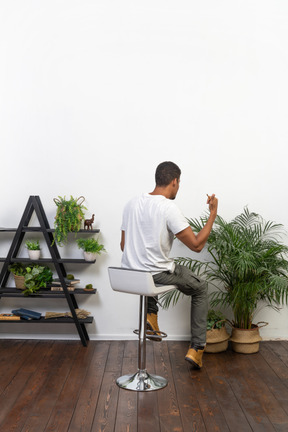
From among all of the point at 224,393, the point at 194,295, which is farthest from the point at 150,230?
the point at 224,393

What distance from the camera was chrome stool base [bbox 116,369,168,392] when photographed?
3.24 meters

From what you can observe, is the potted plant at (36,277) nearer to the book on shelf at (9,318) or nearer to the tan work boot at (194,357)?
the book on shelf at (9,318)

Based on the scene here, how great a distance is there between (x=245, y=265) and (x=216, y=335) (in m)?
0.69

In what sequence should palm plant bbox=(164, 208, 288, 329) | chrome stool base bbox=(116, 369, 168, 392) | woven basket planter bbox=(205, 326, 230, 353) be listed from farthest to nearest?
woven basket planter bbox=(205, 326, 230, 353) → palm plant bbox=(164, 208, 288, 329) → chrome stool base bbox=(116, 369, 168, 392)

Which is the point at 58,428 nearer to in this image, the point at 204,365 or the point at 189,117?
the point at 204,365

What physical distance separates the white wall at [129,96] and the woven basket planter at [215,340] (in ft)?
3.13

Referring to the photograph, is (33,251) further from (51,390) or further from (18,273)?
(51,390)

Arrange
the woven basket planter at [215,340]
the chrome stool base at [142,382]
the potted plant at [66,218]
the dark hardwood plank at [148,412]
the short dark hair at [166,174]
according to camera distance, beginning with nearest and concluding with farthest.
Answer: the dark hardwood plank at [148,412] → the chrome stool base at [142,382] → the short dark hair at [166,174] → the woven basket planter at [215,340] → the potted plant at [66,218]

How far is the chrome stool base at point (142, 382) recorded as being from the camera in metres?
3.24

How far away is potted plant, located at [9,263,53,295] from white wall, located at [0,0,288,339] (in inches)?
10.5

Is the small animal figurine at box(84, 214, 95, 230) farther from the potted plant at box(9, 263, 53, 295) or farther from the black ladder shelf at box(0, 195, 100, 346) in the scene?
the potted plant at box(9, 263, 53, 295)

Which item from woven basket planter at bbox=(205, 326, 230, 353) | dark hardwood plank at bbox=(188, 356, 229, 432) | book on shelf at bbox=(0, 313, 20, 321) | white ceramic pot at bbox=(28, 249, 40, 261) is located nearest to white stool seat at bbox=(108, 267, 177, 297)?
dark hardwood plank at bbox=(188, 356, 229, 432)

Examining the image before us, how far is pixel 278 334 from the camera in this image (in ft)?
14.8

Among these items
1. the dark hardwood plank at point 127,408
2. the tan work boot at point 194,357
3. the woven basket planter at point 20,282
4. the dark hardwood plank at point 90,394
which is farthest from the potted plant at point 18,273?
the tan work boot at point 194,357
